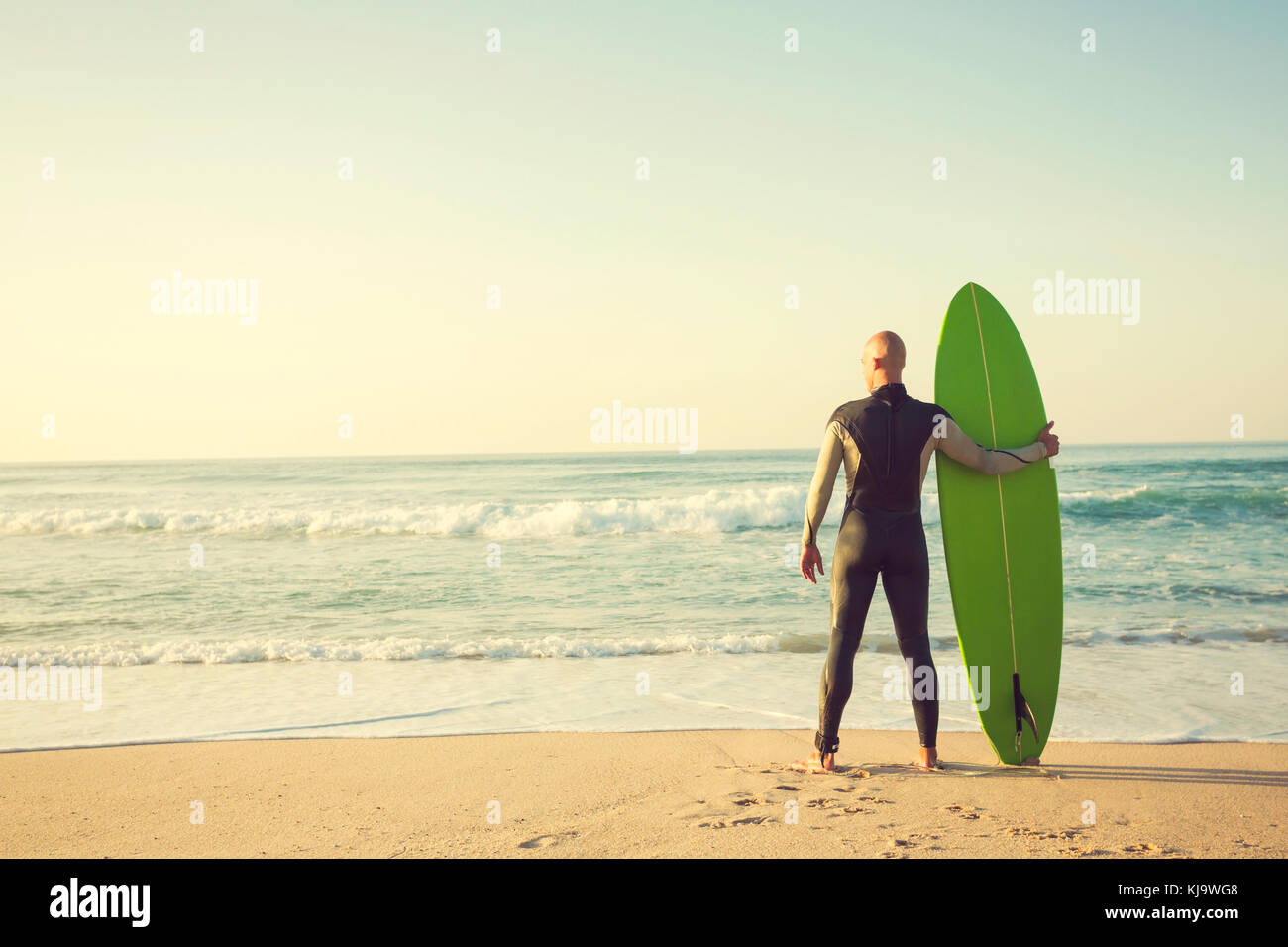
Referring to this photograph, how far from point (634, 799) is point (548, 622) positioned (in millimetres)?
4339

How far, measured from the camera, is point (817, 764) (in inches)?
135

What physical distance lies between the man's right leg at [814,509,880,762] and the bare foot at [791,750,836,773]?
0.25 feet

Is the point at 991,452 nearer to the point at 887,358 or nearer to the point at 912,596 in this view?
the point at 887,358

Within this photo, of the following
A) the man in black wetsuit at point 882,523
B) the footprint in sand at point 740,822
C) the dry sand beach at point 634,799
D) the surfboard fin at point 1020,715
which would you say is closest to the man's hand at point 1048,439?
the man in black wetsuit at point 882,523

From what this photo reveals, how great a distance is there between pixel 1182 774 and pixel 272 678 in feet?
17.7

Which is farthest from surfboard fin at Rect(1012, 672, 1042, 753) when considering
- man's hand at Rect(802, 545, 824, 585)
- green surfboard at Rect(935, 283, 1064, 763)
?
man's hand at Rect(802, 545, 824, 585)

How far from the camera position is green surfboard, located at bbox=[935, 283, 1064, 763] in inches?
139

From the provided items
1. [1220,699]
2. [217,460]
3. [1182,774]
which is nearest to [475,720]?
[1182,774]

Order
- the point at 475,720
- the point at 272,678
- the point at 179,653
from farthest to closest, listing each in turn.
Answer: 1. the point at 179,653
2. the point at 272,678
3. the point at 475,720

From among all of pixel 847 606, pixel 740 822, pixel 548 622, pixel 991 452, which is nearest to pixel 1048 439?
pixel 991 452

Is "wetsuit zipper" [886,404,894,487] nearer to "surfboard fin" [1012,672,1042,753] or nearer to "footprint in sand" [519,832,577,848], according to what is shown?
"surfboard fin" [1012,672,1042,753]

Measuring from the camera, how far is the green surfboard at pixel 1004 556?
3.54 meters
